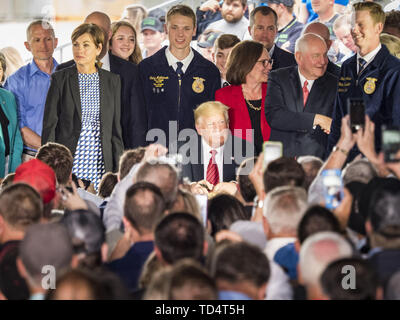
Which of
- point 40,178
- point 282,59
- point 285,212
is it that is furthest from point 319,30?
point 285,212

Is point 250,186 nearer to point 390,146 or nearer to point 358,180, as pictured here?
point 358,180

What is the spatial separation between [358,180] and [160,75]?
2.53 m

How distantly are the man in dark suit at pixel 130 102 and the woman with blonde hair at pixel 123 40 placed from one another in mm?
319

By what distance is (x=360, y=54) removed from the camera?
16.8 feet

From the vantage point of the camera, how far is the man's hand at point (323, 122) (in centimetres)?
539

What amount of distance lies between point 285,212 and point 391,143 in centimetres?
60

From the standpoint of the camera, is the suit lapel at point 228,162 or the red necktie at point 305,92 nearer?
the suit lapel at point 228,162

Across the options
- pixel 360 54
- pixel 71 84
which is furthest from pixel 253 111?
pixel 71 84

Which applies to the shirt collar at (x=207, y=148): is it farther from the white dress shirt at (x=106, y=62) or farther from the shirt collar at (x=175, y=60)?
the white dress shirt at (x=106, y=62)

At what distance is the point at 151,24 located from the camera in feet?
25.2

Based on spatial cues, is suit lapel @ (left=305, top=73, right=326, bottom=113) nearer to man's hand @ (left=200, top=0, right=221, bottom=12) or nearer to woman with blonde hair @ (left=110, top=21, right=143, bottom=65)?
woman with blonde hair @ (left=110, top=21, right=143, bottom=65)

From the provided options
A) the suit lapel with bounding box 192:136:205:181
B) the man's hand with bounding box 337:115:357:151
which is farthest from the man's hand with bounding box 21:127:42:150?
the man's hand with bounding box 337:115:357:151

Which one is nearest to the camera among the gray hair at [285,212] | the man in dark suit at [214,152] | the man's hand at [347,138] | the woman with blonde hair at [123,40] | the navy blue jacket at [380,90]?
the gray hair at [285,212]

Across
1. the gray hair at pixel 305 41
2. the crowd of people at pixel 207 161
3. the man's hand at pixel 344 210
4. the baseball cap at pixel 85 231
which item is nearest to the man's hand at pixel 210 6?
the crowd of people at pixel 207 161
